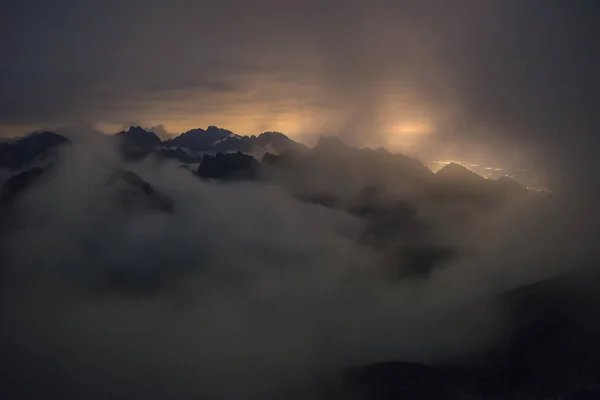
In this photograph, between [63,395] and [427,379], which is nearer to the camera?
[427,379]

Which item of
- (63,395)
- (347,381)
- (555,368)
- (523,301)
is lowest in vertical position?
(63,395)

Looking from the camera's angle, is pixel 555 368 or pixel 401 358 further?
pixel 401 358

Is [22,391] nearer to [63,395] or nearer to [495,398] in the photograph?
[63,395]

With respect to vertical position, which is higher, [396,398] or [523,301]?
[523,301]

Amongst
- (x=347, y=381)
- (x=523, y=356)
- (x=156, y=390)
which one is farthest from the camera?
(x=156, y=390)

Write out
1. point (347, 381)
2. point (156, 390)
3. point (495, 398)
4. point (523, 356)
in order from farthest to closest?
point (156, 390), point (347, 381), point (523, 356), point (495, 398)

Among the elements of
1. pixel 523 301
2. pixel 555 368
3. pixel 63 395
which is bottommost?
pixel 63 395

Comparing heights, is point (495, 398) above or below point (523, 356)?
below

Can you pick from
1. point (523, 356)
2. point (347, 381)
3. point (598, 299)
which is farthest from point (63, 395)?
point (598, 299)

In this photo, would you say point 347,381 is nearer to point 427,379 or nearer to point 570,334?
point 427,379

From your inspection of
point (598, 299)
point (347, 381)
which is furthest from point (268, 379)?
point (598, 299)
